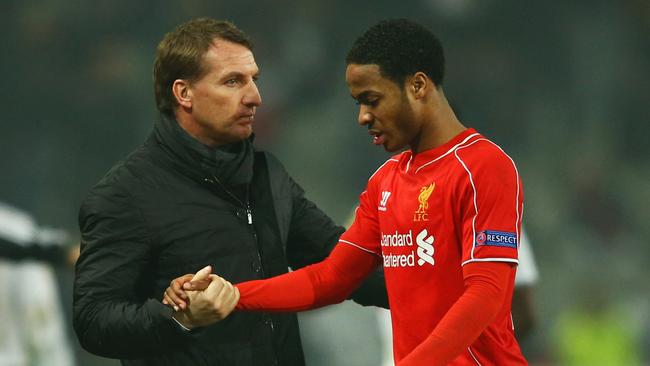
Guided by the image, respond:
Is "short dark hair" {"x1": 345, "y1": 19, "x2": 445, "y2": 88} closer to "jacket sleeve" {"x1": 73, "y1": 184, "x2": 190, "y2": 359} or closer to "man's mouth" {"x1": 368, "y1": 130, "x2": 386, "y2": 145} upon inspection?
"man's mouth" {"x1": 368, "y1": 130, "x2": 386, "y2": 145}

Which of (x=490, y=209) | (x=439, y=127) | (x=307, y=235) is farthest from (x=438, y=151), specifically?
(x=307, y=235)

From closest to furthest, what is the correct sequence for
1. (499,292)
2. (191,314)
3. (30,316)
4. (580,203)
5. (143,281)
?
(499,292)
(191,314)
(143,281)
(30,316)
(580,203)

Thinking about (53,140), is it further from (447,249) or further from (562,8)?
(447,249)

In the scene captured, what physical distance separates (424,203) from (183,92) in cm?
58

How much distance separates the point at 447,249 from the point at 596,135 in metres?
2.27

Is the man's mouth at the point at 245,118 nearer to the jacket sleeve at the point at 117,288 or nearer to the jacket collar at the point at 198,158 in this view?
the jacket collar at the point at 198,158

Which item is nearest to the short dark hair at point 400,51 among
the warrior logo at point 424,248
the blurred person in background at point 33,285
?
the warrior logo at point 424,248

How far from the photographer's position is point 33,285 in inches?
122

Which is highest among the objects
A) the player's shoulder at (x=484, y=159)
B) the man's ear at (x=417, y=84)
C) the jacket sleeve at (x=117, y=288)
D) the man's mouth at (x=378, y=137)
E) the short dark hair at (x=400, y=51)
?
the short dark hair at (x=400, y=51)

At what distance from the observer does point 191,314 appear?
4.65 ft

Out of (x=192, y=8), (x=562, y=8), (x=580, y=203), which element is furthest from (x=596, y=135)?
(x=192, y=8)

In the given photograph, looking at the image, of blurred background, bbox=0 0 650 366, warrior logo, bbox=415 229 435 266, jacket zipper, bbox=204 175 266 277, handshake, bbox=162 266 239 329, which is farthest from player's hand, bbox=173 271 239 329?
blurred background, bbox=0 0 650 366

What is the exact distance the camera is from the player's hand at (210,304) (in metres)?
1.40

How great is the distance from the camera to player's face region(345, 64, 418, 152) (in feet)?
4.33
